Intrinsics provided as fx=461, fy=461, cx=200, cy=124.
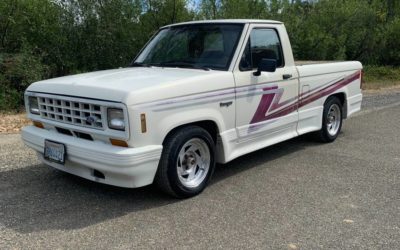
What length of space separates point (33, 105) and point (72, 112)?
876 mm

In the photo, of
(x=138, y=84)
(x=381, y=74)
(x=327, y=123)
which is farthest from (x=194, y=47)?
(x=381, y=74)

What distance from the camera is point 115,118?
441 cm

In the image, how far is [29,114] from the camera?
5.41 m

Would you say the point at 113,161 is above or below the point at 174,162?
above

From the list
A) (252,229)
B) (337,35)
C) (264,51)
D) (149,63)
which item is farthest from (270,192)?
(337,35)

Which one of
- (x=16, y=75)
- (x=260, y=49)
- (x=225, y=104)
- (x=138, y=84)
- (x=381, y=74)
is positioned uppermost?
(x=260, y=49)

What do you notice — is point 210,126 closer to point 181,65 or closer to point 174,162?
point 174,162

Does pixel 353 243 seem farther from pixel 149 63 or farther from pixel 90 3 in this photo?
pixel 90 3

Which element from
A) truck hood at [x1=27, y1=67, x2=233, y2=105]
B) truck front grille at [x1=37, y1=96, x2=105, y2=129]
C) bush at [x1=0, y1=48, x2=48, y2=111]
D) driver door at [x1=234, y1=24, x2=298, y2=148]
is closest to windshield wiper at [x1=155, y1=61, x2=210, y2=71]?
truck hood at [x1=27, y1=67, x2=233, y2=105]

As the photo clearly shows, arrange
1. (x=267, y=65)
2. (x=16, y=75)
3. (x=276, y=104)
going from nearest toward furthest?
(x=267, y=65), (x=276, y=104), (x=16, y=75)

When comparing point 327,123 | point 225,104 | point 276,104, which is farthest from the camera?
point 327,123

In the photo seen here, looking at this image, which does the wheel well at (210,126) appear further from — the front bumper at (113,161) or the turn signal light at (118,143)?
the turn signal light at (118,143)

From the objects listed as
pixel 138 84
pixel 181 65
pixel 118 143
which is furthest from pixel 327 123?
pixel 118 143

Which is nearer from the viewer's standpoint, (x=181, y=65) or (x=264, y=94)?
(x=181, y=65)
